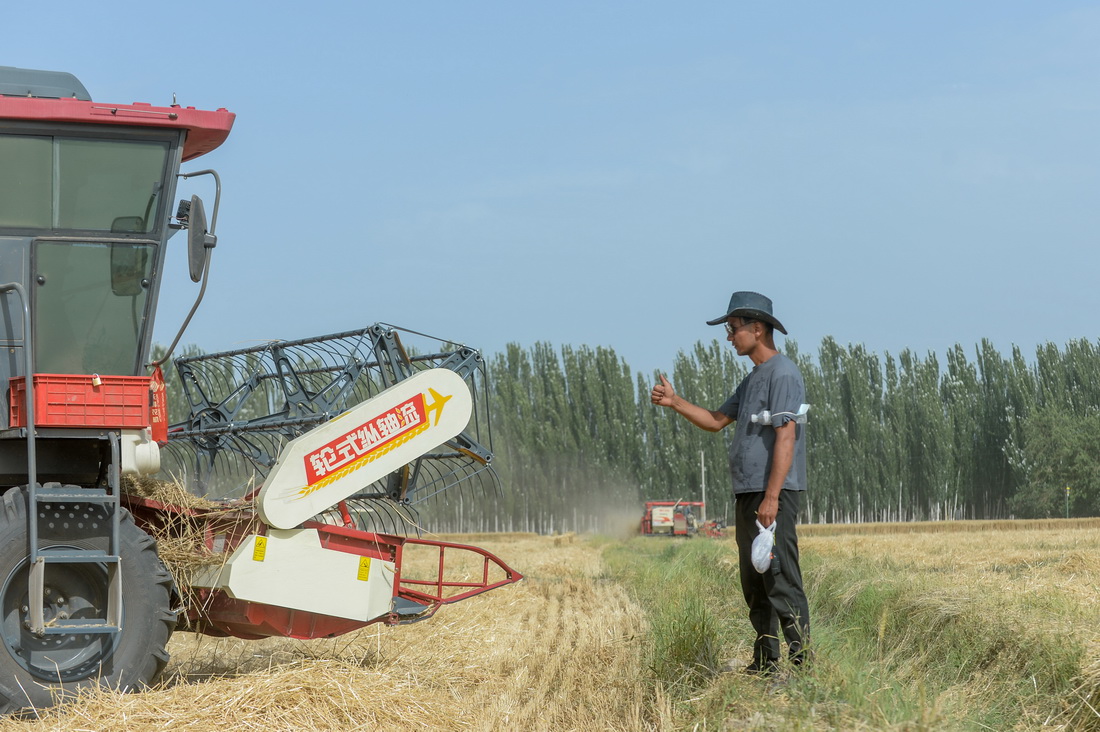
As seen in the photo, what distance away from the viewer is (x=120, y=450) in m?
5.78

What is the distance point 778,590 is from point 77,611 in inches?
135

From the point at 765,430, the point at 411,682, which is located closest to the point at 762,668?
the point at 765,430

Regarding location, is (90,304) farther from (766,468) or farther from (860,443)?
(860,443)

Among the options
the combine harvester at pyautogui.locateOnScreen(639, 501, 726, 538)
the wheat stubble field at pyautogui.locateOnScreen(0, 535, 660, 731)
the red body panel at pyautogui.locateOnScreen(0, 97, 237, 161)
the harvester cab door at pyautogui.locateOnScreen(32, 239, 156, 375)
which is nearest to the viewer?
the wheat stubble field at pyautogui.locateOnScreen(0, 535, 660, 731)

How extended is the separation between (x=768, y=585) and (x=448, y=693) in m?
1.99

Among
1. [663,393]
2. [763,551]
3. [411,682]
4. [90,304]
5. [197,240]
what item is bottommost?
[411,682]

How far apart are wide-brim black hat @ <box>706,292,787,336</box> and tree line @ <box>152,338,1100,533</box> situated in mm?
36855

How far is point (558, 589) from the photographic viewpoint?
42.3 ft

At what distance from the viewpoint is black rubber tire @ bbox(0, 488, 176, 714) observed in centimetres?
534

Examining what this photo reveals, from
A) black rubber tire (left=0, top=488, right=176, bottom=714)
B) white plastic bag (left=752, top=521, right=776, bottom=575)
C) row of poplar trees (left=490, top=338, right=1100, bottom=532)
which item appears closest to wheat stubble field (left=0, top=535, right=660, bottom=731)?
black rubber tire (left=0, top=488, right=176, bottom=714)

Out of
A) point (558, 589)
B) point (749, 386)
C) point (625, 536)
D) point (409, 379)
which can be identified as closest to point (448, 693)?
point (409, 379)

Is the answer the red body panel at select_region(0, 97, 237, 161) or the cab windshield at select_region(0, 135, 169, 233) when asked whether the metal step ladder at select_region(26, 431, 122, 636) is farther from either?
the red body panel at select_region(0, 97, 237, 161)

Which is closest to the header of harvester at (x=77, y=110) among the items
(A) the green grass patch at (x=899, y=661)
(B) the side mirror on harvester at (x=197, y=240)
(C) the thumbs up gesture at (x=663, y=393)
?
(B) the side mirror on harvester at (x=197, y=240)

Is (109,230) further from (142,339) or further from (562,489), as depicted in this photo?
(562,489)
